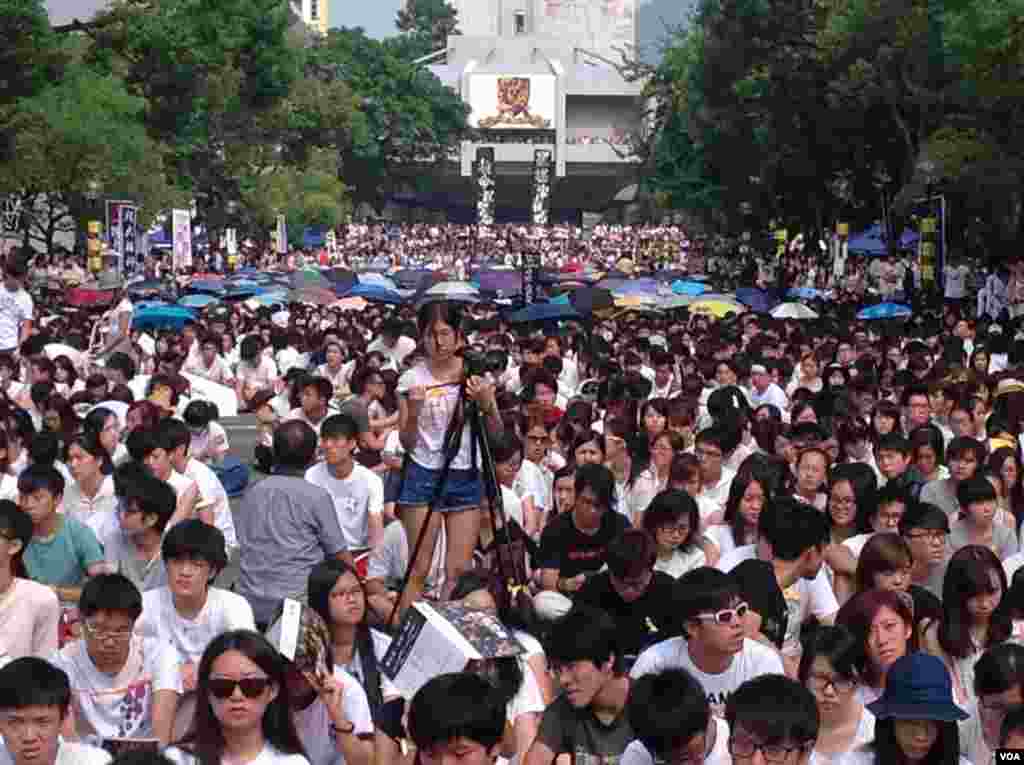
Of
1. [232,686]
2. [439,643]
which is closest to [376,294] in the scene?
[439,643]

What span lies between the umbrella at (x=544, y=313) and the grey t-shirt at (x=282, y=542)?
17469 millimetres

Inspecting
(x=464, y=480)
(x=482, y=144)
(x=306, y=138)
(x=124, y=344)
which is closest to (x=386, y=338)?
(x=124, y=344)

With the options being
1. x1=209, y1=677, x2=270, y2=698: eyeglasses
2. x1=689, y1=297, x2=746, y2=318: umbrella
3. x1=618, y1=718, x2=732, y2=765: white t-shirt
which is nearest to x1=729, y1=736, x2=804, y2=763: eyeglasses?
x1=618, y1=718, x2=732, y2=765: white t-shirt

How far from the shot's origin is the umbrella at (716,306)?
1214 inches

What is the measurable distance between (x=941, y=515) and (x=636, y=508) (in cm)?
276

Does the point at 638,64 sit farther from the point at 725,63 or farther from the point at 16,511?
the point at 16,511

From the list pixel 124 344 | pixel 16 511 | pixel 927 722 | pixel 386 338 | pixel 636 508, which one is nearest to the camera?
pixel 927 722

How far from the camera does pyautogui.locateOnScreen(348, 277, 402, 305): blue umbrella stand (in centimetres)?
3478

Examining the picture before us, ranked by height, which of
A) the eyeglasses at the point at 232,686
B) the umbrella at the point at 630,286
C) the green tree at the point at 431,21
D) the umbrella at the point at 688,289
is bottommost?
the umbrella at the point at 688,289

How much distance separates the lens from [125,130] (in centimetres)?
4412

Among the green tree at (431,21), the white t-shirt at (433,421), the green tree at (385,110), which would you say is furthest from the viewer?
the green tree at (431,21)

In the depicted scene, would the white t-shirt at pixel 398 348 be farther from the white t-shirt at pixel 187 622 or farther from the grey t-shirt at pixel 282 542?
the white t-shirt at pixel 187 622

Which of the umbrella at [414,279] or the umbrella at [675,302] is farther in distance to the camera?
the umbrella at [414,279]

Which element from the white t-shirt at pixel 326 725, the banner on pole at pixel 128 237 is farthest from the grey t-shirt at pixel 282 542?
the banner on pole at pixel 128 237
